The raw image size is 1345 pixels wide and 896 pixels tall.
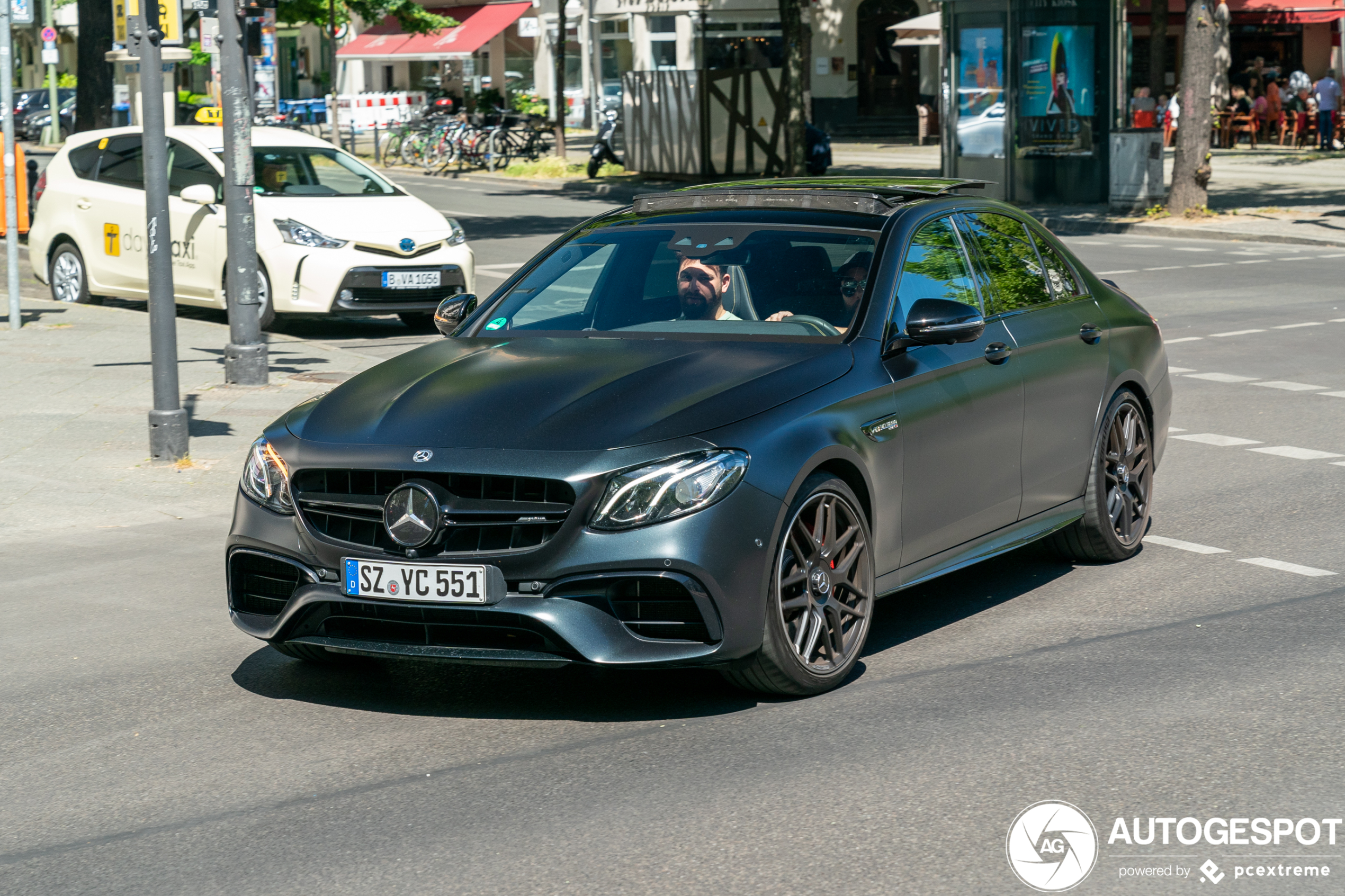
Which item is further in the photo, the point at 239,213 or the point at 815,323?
the point at 239,213

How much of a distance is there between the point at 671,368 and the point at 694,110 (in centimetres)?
3009

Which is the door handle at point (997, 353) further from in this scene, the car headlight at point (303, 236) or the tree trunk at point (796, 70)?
the tree trunk at point (796, 70)

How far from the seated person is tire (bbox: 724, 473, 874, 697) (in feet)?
2.46

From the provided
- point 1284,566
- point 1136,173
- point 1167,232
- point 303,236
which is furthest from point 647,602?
point 1136,173

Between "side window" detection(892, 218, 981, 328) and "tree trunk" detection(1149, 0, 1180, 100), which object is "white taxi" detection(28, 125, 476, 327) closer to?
"side window" detection(892, 218, 981, 328)

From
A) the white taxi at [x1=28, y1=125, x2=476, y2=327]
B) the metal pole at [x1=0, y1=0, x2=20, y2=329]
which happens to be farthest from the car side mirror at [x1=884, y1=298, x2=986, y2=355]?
the metal pole at [x1=0, y1=0, x2=20, y2=329]

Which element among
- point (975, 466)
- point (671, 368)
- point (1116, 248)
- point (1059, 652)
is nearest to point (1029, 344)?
point (975, 466)

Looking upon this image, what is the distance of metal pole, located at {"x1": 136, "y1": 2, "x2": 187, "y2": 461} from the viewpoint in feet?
31.5

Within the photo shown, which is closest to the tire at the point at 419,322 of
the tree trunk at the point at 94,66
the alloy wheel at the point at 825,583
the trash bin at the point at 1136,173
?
the tree trunk at the point at 94,66

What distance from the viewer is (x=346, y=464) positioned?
16.7 feet

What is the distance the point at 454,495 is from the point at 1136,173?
23554 millimetres

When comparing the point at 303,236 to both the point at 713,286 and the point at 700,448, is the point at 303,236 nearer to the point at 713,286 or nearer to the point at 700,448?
the point at 713,286

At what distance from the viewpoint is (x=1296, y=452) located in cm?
965

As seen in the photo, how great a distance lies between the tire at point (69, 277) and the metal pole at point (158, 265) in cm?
718
